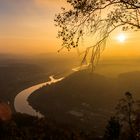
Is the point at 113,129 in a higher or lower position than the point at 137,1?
lower

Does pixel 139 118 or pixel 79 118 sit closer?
pixel 139 118

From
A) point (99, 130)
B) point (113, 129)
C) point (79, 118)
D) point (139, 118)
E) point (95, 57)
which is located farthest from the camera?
point (79, 118)

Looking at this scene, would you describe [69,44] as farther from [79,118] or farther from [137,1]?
[79,118]

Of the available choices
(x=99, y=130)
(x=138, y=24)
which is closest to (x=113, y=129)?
(x=138, y=24)

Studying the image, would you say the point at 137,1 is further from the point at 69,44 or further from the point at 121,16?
the point at 69,44

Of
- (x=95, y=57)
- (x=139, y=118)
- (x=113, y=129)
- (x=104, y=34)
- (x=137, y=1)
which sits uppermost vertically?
(x=137, y=1)

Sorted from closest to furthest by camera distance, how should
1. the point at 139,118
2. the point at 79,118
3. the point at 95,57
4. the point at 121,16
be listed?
the point at 95,57 < the point at 121,16 < the point at 139,118 < the point at 79,118

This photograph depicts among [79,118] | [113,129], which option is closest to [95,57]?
[113,129]

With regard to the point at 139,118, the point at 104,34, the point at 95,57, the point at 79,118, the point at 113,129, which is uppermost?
the point at 104,34

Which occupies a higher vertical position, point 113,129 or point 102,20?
point 102,20
